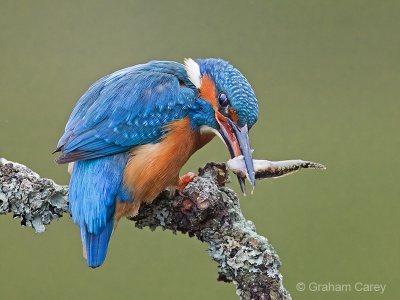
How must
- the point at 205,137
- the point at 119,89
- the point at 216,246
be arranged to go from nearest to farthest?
the point at 216,246, the point at 119,89, the point at 205,137

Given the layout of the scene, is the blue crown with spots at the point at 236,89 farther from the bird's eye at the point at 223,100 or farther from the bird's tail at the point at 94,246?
the bird's tail at the point at 94,246

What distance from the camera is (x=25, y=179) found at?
161cm

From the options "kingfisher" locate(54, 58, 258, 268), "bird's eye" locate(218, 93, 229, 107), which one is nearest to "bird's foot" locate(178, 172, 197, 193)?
"kingfisher" locate(54, 58, 258, 268)

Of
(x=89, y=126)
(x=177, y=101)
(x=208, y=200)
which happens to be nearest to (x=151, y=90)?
(x=177, y=101)

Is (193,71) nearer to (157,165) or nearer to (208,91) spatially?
(208,91)

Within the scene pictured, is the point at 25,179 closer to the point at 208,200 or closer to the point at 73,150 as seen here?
the point at 73,150

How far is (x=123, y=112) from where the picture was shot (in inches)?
65.4

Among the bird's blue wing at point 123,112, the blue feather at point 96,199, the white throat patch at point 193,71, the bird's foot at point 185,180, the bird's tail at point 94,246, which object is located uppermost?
the white throat patch at point 193,71

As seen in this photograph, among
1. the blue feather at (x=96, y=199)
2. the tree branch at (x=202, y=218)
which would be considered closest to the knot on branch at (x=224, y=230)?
the tree branch at (x=202, y=218)

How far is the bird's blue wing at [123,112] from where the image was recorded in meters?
1.61

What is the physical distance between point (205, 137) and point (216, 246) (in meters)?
0.36

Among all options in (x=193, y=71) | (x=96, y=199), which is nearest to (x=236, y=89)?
(x=193, y=71)

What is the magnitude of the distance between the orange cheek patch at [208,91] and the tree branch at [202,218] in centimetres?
21

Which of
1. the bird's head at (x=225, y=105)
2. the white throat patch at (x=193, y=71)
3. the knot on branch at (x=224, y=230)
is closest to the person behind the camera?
the knot on branch at (x=224, y=230)
